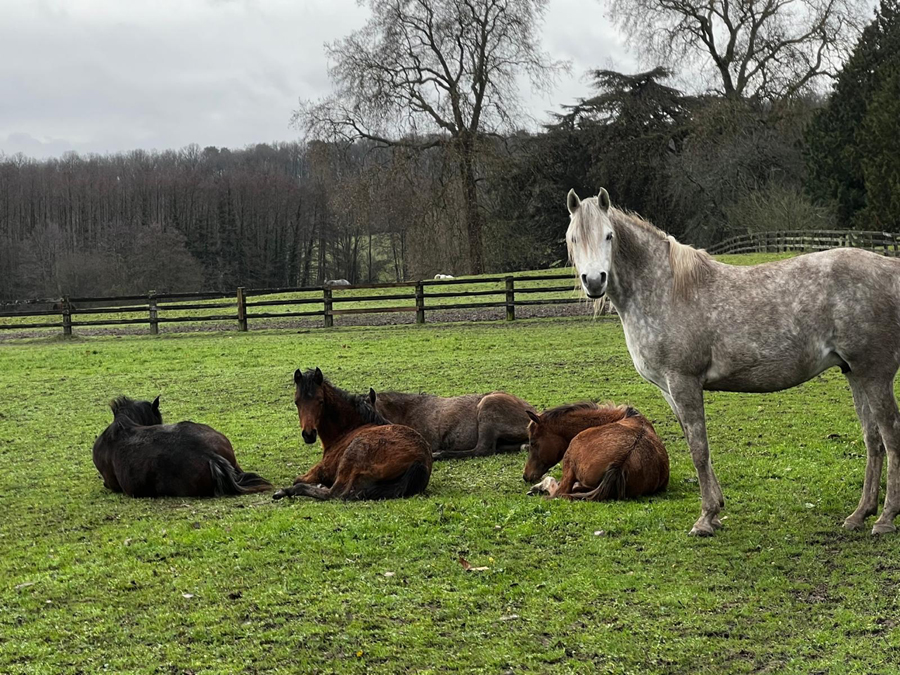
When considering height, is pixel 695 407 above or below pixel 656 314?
below

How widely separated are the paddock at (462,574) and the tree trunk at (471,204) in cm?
Result: 2587

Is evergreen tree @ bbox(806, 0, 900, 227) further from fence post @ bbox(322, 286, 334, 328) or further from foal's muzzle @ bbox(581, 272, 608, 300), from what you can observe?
foal's muzzle @ bbox(581, 272, 608, 300)

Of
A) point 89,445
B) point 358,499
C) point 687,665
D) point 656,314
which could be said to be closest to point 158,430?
point 358,499

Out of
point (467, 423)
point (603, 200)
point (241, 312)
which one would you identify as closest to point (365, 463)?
point (467, 423)

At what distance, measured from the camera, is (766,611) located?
4293 mm

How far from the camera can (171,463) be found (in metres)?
7.07

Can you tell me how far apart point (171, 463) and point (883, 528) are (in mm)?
5226

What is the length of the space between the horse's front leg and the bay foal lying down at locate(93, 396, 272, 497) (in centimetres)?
354

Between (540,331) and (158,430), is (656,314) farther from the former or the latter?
(540,331)

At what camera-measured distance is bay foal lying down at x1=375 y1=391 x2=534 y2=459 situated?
8406mm

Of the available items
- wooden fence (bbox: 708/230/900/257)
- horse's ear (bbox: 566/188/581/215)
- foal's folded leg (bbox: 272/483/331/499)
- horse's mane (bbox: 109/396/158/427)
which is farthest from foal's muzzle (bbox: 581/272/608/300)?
wooden fence (bbox: 708/230/900/257)

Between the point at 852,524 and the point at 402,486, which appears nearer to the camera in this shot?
the point at 852,524

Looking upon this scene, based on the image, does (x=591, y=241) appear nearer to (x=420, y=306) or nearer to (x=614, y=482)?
(x=614, y=482)

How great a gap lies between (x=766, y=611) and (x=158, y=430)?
517cm
